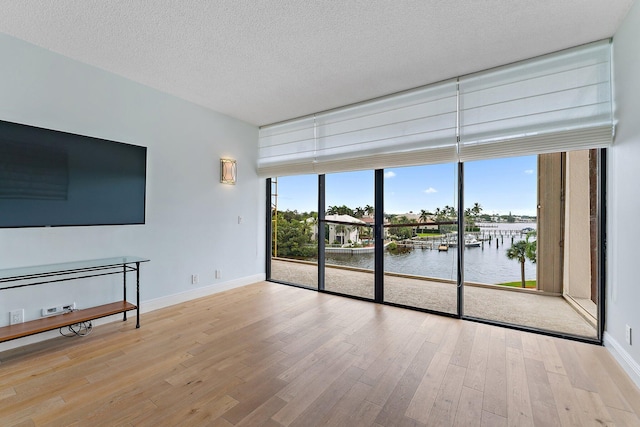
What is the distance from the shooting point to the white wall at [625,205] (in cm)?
195

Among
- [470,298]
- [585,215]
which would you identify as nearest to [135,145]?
[470,298]

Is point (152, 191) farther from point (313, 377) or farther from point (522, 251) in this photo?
point (522, 251)

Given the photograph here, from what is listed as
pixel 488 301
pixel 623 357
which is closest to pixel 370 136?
pixel 488 301

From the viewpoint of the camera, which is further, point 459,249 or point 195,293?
point 195,293

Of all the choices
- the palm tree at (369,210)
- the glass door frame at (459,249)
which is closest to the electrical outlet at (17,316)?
the glass door frame at (459,249)

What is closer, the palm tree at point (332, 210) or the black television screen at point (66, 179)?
the black television screen at point (66, 179)

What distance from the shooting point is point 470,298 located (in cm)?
312

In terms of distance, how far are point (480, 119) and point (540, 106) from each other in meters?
0.49

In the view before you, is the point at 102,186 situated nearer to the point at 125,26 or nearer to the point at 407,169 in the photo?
the point at 125,26

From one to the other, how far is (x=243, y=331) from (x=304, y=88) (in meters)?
2.81

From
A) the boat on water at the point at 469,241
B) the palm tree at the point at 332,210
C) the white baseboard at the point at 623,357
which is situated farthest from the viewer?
the palm tree at the point at 332,210

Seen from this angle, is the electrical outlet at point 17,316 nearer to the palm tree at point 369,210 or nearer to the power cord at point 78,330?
the power cord at point 78,330

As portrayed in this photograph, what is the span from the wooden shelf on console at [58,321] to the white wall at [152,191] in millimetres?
145

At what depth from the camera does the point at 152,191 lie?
3.27 m
